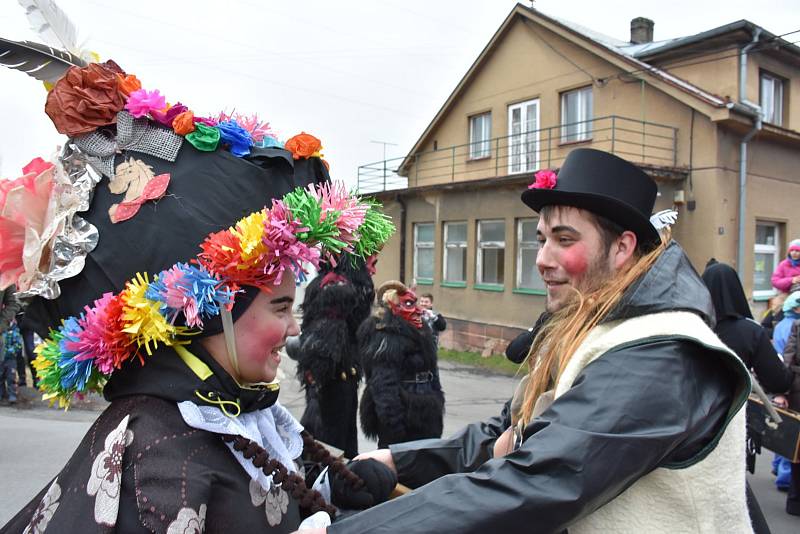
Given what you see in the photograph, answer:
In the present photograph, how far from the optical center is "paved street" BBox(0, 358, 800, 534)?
5.02 metres

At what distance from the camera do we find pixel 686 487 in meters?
1.57

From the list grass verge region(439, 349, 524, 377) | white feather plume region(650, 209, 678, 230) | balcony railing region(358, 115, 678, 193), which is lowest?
grass verge region(439, 349, 524, 377)

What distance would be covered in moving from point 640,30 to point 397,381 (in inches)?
627

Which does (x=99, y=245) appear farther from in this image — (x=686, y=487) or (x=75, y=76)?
(x=686, y=487)

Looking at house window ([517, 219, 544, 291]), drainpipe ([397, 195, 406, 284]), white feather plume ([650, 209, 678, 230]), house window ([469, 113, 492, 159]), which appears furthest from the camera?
drainpipe ([397, 195, 406, 284])

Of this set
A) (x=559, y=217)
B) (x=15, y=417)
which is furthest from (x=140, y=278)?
(x=15, y=417)

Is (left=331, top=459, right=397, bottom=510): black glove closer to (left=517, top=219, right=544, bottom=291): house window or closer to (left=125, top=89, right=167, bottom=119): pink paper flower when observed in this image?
(left=125, top=89, right=167, bottom=119): pink paper flower

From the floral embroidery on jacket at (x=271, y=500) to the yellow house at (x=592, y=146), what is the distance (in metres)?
11.4

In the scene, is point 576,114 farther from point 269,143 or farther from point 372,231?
point 269,143

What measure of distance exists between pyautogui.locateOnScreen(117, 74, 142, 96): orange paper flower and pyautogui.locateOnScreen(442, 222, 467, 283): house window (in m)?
14.3

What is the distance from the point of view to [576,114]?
14930 mm

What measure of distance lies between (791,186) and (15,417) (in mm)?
15176


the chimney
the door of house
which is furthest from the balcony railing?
the chimney

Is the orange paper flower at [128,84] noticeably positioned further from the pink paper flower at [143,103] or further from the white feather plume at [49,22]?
the white feather plume at [49,22]
